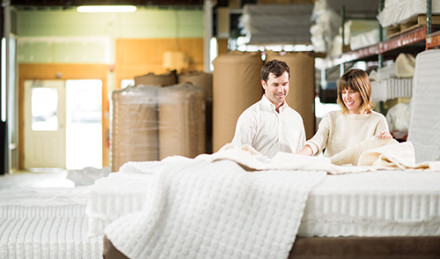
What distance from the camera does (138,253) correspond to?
2.33 m

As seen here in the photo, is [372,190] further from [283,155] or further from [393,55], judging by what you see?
[393,55]

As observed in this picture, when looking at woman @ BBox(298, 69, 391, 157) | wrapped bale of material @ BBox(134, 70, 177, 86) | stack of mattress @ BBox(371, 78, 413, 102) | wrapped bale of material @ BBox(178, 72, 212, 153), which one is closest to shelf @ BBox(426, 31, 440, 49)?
stack of mattress @ BBox(371, 78, 413, 102)

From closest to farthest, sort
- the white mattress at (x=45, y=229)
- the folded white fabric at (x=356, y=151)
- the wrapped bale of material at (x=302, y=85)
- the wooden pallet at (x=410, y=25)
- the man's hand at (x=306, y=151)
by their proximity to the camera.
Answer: the white mattress at (x=45, y=229)
the folded white fabric at (x=356, y=151)
the man's hand at (x=306, y=151)
the wrapped bale of material at (x=302, y=85)
the wooden pallet at (x=410, y=25)

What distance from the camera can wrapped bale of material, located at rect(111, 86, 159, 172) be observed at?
467 centimetres

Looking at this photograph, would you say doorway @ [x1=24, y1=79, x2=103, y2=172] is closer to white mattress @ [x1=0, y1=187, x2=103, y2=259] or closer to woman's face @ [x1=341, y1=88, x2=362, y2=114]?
white mattress @ [x1=0, y1=187, x2=103, y2=259]

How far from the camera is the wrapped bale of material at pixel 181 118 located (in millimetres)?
4641

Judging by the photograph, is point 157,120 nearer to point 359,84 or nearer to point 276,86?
point 276,86

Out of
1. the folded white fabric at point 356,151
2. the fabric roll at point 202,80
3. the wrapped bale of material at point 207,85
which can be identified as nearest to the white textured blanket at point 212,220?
the folded white fabric at point 356,151

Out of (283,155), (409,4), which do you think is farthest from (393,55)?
(283,155)

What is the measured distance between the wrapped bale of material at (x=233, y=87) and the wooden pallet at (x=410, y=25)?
1922mm

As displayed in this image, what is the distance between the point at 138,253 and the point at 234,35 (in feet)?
26.5

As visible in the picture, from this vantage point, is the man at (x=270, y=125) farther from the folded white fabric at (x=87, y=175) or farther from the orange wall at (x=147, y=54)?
the orange wall at (x=147, y=54)

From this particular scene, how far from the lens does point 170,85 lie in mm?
5031

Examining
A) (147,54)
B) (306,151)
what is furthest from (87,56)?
(306,151)
